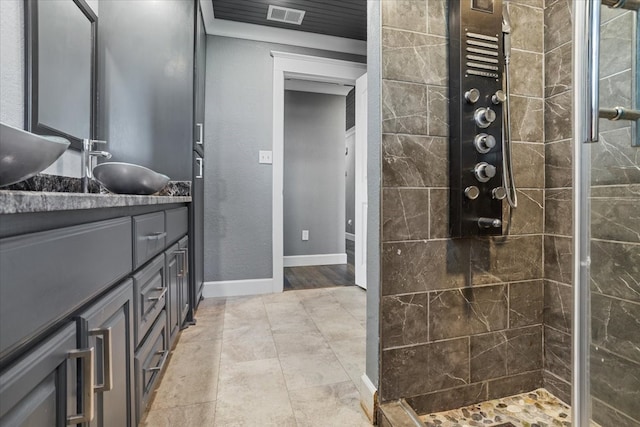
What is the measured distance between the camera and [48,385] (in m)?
0.51

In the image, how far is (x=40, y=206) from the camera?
45cm

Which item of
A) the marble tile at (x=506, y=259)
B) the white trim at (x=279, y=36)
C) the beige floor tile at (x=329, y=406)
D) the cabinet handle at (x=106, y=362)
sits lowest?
the beige floor tile at (x=329, y=406)

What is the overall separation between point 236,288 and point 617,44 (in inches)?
111

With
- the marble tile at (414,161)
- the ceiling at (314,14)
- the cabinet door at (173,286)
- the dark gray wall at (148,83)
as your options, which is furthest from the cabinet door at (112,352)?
the ceiling at (314,14)

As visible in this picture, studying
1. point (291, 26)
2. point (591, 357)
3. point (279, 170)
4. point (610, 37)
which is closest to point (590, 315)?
point (591, 357)

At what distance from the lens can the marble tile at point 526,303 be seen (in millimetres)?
1383

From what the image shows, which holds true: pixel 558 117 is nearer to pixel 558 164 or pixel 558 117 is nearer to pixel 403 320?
pixel 558 164

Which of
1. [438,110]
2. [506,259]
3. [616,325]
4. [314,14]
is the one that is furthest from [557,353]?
[314,14]

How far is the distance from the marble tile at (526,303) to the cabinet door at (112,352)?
1490 millimetres

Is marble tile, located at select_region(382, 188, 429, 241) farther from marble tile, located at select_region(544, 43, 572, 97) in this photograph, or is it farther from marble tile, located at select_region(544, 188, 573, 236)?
marble tile, located at select_region(544, 43, 572, 97)

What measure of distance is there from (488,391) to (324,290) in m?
1.77

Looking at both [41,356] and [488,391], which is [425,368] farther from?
[41,356]

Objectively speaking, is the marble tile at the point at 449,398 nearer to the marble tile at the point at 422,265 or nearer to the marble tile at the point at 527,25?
the marble tile at the point at 422,265

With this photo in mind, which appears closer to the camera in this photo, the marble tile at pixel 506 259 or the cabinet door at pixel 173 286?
the marble tile at pixel 506 259
